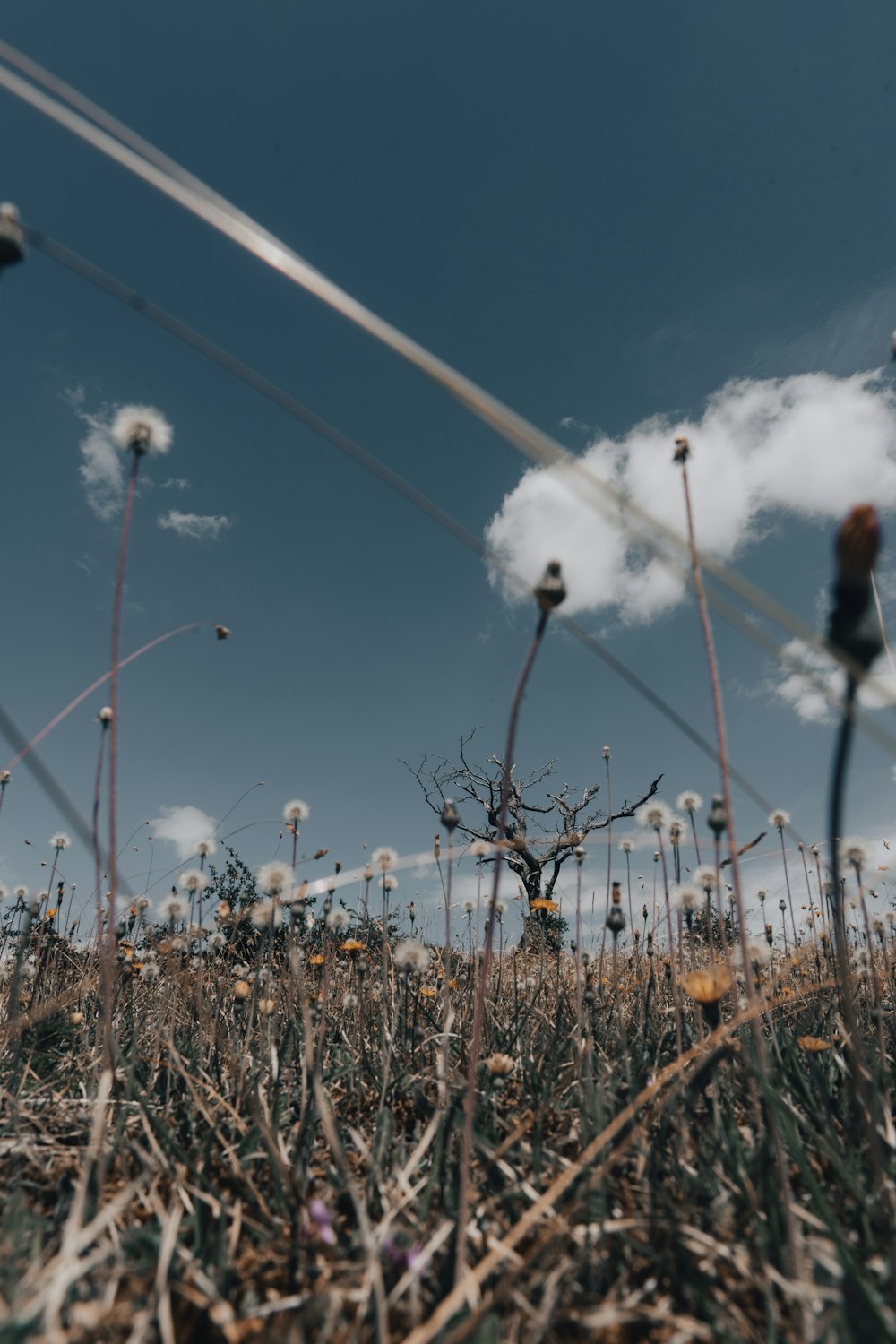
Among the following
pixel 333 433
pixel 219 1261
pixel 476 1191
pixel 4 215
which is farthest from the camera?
pixel 476 1191

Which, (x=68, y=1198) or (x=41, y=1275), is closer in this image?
(x=41, y=1275)

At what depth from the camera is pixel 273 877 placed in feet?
14.5

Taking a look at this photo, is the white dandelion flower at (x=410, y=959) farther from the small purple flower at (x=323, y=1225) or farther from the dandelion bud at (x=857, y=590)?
the dandelion bud at (x=857, y=590)

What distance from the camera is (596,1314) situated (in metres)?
1.35

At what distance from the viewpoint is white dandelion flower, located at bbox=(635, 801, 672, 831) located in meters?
4.78

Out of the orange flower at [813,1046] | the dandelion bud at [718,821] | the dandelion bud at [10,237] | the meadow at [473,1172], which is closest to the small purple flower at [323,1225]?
the meadow at [473,1172]

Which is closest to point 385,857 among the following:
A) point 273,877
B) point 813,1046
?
point 273,877

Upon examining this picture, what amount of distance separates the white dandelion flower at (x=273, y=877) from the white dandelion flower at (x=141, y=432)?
2.83m

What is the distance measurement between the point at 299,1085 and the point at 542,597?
7.69 feet

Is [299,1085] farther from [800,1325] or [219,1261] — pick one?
[800,1325]

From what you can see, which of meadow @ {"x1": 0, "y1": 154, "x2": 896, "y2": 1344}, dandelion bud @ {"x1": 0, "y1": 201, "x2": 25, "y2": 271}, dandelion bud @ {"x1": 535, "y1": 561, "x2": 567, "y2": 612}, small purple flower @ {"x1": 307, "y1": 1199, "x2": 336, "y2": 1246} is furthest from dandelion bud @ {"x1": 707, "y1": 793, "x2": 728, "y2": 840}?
dandelion bud @ {"x1": 0, "y1": 201, "x2": 25, "y2": 271}

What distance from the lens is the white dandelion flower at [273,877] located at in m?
4.29

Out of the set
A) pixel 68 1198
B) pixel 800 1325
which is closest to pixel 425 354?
pixel 800 1325

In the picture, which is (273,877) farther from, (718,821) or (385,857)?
(718,821)
